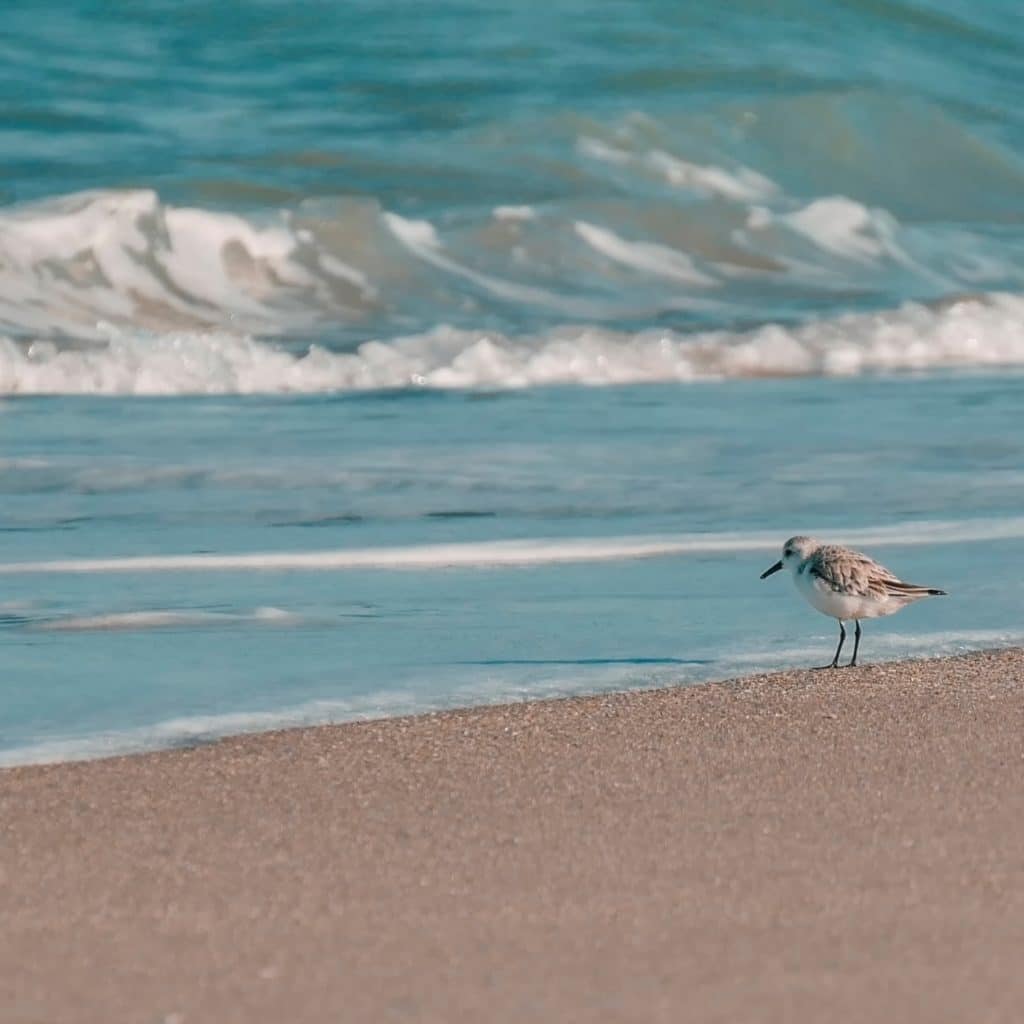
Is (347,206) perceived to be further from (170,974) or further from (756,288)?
(170,974)

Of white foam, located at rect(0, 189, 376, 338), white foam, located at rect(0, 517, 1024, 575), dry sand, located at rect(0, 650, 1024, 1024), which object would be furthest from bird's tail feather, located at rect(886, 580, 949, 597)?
white foam, located at rect(0, 189, 376, 338)

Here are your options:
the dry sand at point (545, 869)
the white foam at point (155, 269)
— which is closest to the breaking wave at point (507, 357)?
the white foam at point (155, 269)

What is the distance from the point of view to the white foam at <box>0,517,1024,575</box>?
537 cm

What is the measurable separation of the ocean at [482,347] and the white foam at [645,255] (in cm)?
4

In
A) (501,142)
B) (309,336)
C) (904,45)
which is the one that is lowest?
(309,336)

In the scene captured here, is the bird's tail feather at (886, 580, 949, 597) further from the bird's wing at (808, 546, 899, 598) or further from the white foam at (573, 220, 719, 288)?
the white foam at (573, 220, 719, 288)

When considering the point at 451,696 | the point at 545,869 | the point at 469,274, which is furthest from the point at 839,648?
the point at 469,274

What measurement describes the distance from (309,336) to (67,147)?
435 centimetres

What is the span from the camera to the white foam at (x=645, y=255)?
12578 mm

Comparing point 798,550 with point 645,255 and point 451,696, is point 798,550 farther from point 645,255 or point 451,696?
point 645,255

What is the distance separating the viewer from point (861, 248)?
1334 cm

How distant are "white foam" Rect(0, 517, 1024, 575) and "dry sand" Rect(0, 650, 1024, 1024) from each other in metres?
1.56

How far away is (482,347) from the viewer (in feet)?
32.8

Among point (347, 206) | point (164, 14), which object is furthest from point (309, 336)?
point (164, 14)
